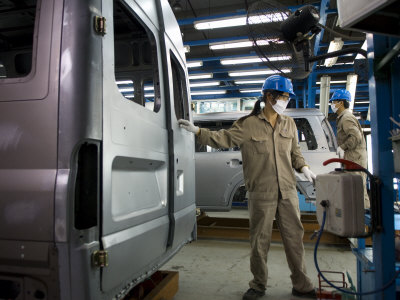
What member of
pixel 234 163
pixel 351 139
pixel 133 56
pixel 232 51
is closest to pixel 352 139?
pixel 351 139

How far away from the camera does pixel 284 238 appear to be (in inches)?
109

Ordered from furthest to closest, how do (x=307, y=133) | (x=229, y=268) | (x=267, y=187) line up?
(x=307, y=133)
(x=229, y=268)
(x=267, y=187)

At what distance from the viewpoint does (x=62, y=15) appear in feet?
4.47

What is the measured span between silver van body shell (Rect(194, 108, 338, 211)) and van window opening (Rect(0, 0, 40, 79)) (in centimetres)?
300

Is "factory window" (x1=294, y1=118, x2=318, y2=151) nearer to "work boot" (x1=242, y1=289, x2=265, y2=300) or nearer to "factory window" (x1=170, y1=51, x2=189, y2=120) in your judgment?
"factory window" (x1=170, y1=51, x2=189, y2=120)

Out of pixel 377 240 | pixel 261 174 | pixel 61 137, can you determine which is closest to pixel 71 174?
pixel 61 137

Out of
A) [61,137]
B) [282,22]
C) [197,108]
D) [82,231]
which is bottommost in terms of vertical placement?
[82,231]

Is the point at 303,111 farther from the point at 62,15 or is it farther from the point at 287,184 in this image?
the point at 62,15

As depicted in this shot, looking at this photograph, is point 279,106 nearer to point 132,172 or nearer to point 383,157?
point 383,157

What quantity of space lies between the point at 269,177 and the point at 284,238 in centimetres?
56

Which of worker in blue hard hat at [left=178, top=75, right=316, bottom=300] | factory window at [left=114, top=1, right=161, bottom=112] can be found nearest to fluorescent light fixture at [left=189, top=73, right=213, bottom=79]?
factory window at [left=114, top=1, right=161, bottom=112]

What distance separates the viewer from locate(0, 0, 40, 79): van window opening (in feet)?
8.25

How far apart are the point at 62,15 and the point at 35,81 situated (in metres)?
0.32

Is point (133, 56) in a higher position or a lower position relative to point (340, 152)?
higher
